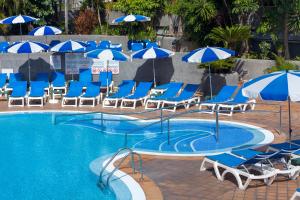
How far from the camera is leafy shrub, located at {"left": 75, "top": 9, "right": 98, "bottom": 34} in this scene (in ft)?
101

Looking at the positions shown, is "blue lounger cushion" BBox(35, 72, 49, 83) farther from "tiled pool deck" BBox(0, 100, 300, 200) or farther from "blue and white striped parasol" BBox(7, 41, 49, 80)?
"tiled pool deck" BBox(0, 100, 300, 200)

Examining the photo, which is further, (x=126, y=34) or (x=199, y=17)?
(x=126, y=34)

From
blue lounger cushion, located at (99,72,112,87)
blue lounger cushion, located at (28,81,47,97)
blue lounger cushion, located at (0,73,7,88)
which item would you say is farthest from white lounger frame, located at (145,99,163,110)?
blue lounger cushion, located at (0,73,7,88)

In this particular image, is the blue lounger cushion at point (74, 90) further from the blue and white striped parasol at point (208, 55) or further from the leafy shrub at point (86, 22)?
the leafy shrub at point (86, 22)

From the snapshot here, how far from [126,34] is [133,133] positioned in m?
15.0

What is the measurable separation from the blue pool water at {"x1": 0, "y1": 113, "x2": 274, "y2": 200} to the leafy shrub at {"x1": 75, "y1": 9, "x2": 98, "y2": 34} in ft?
44.9

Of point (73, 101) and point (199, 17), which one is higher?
point (199, 17)

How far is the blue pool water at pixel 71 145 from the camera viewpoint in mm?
10500

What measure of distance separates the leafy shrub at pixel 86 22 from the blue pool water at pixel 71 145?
1368cm

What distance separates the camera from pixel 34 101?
765 inches

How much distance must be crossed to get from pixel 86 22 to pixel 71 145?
1768 cm

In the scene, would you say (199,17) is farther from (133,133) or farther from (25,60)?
(133,133)

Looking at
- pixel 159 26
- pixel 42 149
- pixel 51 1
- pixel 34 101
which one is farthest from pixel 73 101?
pixel 51 1

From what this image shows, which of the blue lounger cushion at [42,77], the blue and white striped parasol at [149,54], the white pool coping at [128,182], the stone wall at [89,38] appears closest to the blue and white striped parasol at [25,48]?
the blue lounger cushion at [42,77]
